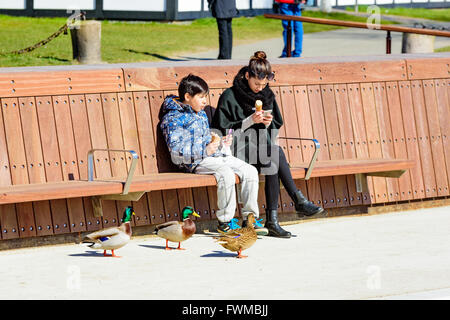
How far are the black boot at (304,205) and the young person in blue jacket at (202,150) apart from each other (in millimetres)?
361

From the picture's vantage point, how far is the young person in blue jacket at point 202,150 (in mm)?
8242

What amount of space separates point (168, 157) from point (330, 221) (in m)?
1.70

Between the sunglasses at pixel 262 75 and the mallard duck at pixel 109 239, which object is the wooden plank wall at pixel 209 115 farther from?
the mallard duck at pixel 109 239

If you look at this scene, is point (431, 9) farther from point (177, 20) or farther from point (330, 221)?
point (330, 221)

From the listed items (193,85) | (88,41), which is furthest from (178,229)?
(88,41)

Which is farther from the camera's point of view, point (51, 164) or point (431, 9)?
point (431, 9)

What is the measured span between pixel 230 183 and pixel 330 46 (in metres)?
13.5

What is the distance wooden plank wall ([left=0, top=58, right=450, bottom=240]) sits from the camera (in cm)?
823

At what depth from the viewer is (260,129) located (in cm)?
874

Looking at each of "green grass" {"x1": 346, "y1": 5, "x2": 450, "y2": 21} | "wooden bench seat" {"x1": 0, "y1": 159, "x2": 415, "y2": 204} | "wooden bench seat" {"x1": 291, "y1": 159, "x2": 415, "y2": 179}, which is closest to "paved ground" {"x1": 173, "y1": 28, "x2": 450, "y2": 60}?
"wooden bench seat" {"x1": 291, "y1": 159, "x2": 415, "y2": 179}

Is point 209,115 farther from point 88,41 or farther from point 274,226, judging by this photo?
point 88,41
